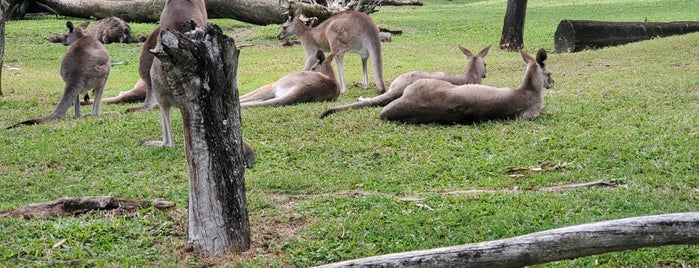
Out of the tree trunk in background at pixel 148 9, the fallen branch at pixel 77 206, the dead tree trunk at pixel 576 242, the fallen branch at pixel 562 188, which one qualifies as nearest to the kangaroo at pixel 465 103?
the fallen branch at pixel 562 188

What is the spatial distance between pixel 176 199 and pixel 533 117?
411 cm

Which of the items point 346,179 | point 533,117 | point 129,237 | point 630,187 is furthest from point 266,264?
point 533,117

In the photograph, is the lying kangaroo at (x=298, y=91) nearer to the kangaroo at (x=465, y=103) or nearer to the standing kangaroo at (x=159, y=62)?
the standing kangaroo at (x=159, y=62)

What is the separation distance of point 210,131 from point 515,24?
13.5 meters

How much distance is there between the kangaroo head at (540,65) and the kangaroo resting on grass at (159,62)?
140 inches

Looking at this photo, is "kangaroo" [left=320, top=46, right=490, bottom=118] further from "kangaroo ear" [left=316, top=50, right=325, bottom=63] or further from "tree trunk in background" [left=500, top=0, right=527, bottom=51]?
"tree trunk in background" [left=500, top=0, right=527, bottom=51]

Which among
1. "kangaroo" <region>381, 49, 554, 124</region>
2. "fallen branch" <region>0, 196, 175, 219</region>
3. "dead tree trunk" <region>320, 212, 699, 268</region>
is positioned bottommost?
"fallen branch" <region>0, 196, 175, 219</region>

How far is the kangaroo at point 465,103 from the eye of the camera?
883 cm

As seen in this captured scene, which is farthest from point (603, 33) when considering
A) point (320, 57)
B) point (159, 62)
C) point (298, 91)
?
point (159, 62)

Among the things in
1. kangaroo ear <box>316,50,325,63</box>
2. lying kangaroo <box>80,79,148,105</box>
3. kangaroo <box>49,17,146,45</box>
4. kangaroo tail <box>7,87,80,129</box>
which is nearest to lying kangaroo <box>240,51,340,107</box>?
kangaroo ear <box>316,50,325,63</box>

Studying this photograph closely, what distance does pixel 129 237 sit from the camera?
568 centimetres

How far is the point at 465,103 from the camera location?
8.80 meters

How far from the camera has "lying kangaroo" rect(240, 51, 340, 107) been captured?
10930mm

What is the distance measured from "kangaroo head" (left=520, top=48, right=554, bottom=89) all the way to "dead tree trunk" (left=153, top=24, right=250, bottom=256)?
4715mm
